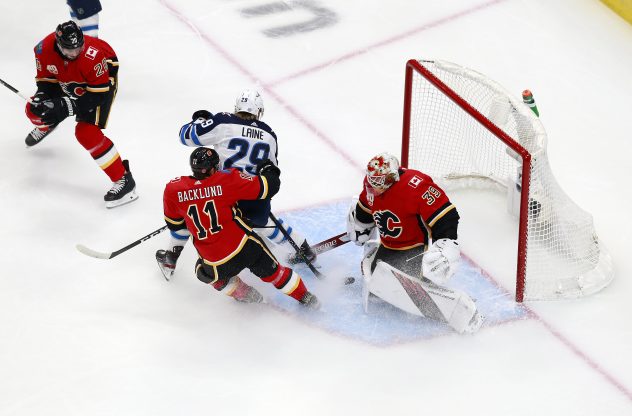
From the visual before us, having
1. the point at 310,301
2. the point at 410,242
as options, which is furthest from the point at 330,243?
the point at 410,242

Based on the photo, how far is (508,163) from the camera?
4.95m

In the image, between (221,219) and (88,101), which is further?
(88,101)

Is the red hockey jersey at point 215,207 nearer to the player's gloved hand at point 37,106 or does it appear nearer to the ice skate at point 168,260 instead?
the ice skate at point 168,260

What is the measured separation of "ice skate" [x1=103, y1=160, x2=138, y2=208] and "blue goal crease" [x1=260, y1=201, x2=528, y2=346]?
0.95 metres

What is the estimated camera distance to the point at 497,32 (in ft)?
20.8

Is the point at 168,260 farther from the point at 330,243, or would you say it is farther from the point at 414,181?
the point at 414,181

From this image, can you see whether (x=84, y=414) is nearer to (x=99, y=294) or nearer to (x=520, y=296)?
(x=99, y=294)

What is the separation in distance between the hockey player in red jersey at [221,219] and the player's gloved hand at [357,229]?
317 mm

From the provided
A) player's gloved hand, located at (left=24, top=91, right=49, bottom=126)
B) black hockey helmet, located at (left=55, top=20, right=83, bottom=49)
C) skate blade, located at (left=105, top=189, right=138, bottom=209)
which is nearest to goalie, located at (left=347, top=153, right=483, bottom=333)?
skate blade, located at (left=105, top=189, right=138, bottom=209)

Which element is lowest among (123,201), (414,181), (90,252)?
(123,201)

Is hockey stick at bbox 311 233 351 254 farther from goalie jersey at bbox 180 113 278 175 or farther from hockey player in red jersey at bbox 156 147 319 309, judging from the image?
goalie jersey at bbox 180 113 278 175

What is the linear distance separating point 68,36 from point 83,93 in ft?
1.12

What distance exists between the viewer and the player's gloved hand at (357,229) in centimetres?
442

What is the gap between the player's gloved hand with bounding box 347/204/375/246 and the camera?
442 centimetres
